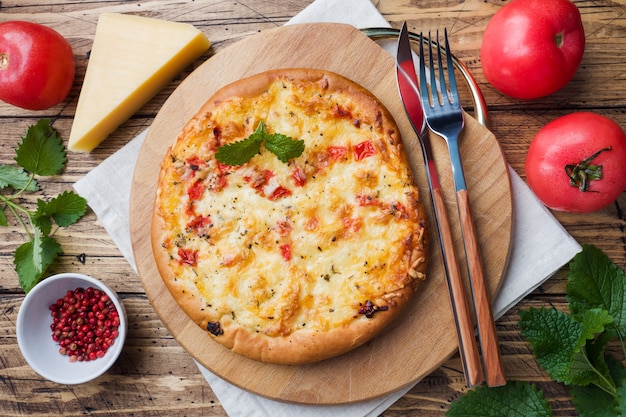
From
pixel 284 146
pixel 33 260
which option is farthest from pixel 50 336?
pixel 284 146

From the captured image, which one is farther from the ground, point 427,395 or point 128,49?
point 128,49

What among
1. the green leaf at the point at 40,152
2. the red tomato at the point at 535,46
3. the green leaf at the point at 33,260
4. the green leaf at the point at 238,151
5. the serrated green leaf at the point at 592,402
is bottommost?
the serrated green leaf at the point at 592,402

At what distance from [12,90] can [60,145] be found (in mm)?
407

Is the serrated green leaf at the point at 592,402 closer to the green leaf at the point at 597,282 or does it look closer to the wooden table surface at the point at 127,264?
the wooden table surface at the point at 127,264

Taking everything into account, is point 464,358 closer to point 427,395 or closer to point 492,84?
point 427,395

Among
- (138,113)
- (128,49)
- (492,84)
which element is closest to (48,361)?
(138,113)

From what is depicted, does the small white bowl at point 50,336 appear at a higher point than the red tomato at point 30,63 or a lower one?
lower

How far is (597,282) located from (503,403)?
83 centimetres

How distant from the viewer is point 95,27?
367 centimetres

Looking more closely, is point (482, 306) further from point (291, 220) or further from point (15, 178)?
point (15, 178)

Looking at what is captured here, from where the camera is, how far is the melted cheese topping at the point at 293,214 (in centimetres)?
295

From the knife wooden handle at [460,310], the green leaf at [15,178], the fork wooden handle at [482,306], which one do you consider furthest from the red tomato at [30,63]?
the fork wooden handle at [482,306]

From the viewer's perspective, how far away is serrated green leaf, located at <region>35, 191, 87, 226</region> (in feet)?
11.4

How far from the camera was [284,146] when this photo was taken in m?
2.96
